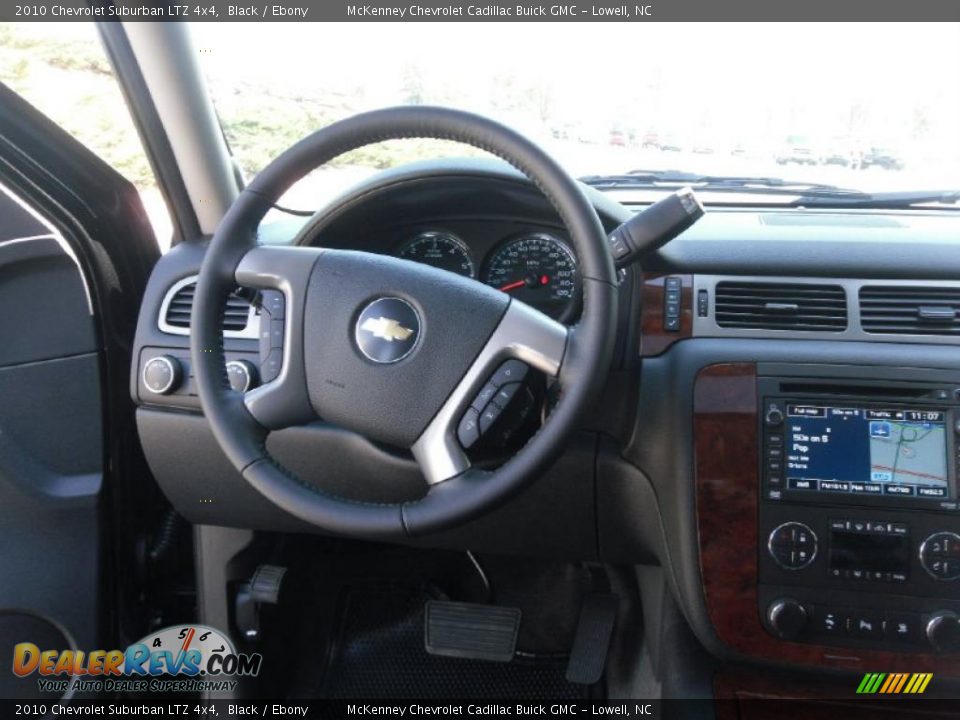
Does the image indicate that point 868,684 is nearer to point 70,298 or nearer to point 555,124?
point 555,124

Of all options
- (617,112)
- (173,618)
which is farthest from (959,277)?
(173,618)

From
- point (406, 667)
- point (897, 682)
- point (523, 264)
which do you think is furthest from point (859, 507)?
point (406, 667)

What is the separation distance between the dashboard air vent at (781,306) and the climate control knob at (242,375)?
36.3 inches

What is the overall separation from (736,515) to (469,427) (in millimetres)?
593

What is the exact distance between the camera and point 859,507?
5.05 ft

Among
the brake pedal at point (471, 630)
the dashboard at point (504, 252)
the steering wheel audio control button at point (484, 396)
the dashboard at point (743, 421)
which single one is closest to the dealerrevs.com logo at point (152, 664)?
the brake pedal at point (471, 630)

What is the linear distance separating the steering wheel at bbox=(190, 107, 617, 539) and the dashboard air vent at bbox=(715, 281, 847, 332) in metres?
0.52

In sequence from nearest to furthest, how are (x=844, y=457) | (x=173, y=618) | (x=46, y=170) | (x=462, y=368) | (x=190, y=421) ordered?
(x=462, y=368), (x=844, y=457), (x=190, y=421), (x=46, y=170), (x=173, y=618)

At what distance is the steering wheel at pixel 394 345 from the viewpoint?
123 cm

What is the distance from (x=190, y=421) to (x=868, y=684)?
1484 mm

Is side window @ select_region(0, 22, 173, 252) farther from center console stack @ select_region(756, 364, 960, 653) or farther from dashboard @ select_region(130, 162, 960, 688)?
center console stack @ select_region(756, 364, 960, 653)

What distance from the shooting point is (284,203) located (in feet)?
7.04

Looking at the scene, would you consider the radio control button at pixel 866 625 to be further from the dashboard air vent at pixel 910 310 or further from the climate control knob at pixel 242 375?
the climate control knob at pixel 242 375

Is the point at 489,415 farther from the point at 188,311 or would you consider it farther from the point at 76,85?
the point at 76,85
